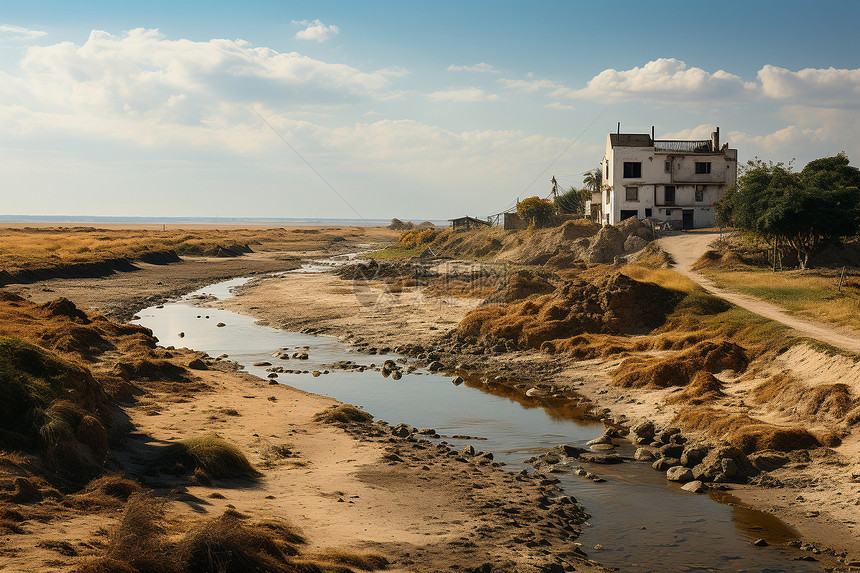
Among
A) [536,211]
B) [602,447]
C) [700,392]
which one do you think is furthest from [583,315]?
[536,211]

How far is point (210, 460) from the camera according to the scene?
48.6 ft

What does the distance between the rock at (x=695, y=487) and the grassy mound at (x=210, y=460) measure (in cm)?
956

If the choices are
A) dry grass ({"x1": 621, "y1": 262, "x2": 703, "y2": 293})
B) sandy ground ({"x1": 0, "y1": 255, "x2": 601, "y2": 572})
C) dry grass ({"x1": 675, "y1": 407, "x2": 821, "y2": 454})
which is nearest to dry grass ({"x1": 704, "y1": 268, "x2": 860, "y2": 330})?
dry grass ({"x1": 621, "y1": 262, "x2": 703, "y2": 293})

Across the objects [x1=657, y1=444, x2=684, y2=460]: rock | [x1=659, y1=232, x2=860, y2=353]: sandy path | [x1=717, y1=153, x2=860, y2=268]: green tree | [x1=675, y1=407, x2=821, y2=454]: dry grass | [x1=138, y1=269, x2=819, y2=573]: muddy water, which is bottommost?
[x1=138, y1=269, x2=819, y2=573]: muddy water

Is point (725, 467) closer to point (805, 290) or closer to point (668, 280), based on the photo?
point (805, 290)

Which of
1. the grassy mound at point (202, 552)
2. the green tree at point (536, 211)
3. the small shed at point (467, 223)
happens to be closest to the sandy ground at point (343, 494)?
the grassy mound at point (202, 552)

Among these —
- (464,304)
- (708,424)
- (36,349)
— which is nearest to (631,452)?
(708,424)

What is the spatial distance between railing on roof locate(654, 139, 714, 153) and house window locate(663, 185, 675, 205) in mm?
4343

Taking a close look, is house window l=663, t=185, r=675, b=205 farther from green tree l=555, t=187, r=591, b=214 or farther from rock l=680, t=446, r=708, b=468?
rock l=680, t=446, r=708, b=468

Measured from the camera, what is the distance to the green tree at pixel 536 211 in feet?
277

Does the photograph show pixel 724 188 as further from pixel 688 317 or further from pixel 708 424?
pixel 708 424

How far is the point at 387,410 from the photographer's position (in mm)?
23219

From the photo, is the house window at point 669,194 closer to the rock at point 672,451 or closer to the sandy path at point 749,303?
the sandy path at point 749,303

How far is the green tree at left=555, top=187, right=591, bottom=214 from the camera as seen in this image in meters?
96.3
